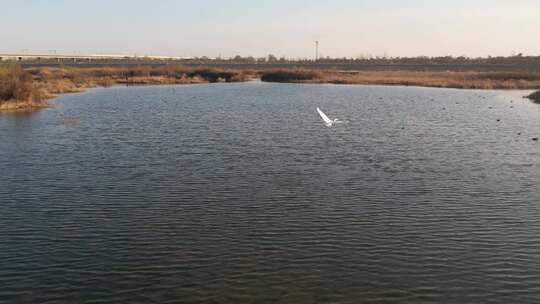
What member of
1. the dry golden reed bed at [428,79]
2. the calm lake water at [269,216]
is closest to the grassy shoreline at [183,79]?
the dry golden reed bed at [428,79]

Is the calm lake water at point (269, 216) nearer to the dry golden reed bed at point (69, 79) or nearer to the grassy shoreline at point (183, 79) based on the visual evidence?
the dry golden reed bed at point (69, 79)

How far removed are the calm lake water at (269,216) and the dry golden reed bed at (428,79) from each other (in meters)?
50.0

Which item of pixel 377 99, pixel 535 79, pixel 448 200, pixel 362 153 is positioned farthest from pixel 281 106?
pixel 535 79

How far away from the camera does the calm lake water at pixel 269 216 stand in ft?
40.9

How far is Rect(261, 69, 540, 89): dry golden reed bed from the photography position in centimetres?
8219

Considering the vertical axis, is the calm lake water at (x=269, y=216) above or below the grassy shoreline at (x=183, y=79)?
below

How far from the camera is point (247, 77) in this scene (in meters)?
109

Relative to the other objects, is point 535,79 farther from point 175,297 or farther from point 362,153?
point 175,297

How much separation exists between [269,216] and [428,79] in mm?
82135

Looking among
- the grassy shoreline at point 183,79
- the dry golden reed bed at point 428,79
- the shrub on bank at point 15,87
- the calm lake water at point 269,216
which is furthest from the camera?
the dry golden reed bed at point 428,79

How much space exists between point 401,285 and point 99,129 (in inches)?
1144

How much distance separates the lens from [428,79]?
93375 millimetres

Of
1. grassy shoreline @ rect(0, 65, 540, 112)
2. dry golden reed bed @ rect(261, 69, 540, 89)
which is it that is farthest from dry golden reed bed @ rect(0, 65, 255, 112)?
dry golden reed bed @ rect(261, 69, 540, 89)

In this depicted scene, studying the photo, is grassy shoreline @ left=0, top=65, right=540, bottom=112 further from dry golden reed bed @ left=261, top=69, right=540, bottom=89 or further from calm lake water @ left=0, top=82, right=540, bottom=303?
calm lake water @ left=0, top=82, right=540, bottom=303
